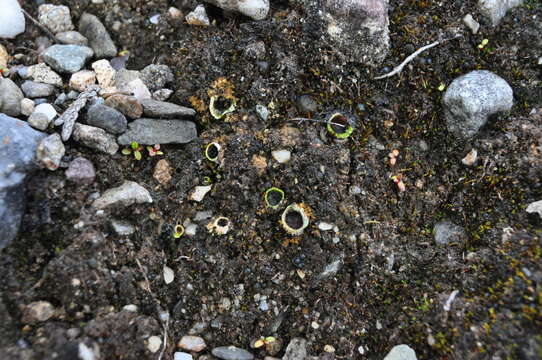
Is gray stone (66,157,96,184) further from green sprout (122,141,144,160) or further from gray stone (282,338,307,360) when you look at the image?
gray stone (282,338,307,360)

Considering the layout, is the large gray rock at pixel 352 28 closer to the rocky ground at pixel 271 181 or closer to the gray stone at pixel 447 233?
the rocky ground at pixel 271 181

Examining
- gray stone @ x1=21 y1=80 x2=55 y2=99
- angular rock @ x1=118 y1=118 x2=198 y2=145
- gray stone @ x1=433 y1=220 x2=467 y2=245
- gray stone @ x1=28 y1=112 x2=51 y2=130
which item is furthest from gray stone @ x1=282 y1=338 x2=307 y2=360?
gray stone @ x1=21 y1=80 x2=55 y2=99

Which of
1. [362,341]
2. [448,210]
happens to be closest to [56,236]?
[362,341]

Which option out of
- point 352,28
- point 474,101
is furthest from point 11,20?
point 474,101

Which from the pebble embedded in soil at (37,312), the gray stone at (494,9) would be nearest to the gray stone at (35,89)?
the pebble embedded in soil at (37,312)

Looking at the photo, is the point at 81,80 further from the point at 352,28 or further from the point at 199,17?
the point at 352,28

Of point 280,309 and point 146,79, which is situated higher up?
point 146,79

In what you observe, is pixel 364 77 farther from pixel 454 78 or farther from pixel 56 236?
pixel 56 236

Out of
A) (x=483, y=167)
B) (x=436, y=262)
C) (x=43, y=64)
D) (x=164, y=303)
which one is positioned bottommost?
(x=164, y=303)
